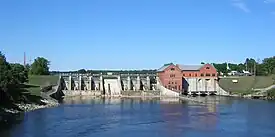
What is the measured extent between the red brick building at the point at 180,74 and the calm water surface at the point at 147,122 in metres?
34.3

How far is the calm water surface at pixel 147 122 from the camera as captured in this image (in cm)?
4541

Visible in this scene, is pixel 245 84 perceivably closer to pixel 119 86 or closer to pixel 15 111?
pixel 119 86

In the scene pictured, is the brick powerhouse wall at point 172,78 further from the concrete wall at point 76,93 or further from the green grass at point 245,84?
the concrete wall at point 76,93

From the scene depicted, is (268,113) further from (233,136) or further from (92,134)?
(92,134)

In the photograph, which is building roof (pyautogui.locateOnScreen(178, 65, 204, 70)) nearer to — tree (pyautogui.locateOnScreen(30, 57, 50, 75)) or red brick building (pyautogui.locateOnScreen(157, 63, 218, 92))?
red brick building (pyautogui.locateOnScreen(157, 63, 218, 92))

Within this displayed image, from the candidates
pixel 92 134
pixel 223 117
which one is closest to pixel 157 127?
pixel 92 134

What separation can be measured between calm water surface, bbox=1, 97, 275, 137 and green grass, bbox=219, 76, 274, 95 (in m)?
33.9

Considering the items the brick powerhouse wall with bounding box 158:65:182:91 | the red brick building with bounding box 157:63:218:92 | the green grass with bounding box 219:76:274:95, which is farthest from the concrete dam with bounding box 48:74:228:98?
the green grass with bounding box 219:76:274:95

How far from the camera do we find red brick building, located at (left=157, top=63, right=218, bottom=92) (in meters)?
105

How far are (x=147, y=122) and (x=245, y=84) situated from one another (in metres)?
61.5

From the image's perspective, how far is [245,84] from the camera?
109625 mm

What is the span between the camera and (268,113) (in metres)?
63.4

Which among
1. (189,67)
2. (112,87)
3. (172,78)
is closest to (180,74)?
(172,78)

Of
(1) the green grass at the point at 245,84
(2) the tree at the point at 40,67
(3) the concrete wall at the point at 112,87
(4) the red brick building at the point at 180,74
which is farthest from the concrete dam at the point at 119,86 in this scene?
(2) the tree at the point at 40,67
